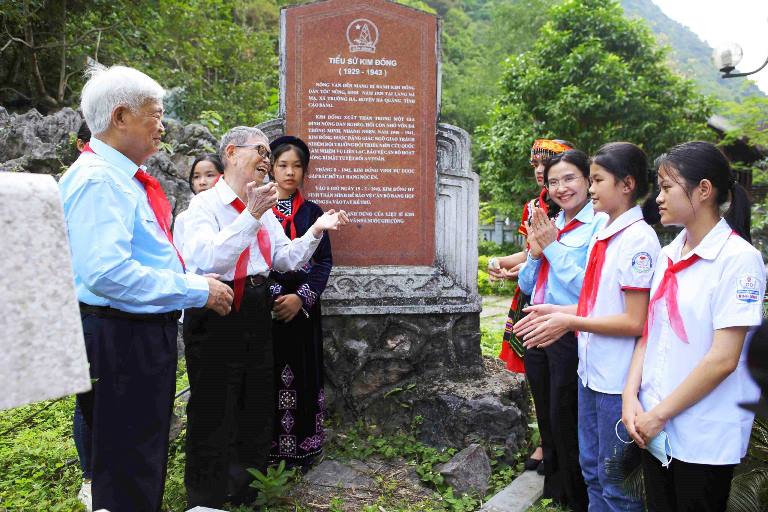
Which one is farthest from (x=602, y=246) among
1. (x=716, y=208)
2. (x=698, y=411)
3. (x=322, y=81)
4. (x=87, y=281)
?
(x=322, y=81)

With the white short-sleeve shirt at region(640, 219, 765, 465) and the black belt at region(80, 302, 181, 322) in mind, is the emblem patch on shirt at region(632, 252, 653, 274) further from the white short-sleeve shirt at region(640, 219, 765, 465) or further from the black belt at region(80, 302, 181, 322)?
the black belt at region(80, 302, 181, 322)

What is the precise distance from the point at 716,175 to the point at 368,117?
2390 mm

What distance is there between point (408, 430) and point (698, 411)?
2.24 m

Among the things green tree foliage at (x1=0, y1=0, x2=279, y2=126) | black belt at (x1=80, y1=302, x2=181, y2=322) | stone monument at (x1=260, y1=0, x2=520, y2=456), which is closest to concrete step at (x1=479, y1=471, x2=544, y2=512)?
stone monument at (x1=260, y1=0, x2=520, y2=456)

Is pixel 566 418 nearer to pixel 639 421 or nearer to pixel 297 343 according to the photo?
pixel 639 421

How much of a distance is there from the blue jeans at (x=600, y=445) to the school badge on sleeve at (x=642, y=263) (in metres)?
0.50

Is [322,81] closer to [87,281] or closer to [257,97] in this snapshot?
[87,281]

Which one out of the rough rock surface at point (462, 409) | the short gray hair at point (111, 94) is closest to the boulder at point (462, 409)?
the rough rock surface at point (462, 409)

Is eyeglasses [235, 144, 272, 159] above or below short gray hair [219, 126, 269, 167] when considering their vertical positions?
below

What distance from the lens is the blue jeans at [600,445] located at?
236 centimetres

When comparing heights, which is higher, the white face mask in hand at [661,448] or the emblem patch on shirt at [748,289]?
the emblem patch on shirt at [748,289]

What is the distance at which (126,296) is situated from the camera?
2.10 meters

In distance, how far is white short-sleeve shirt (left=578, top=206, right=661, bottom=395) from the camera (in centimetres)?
234

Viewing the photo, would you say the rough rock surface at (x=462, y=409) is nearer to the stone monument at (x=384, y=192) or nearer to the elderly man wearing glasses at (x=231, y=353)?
the stone monument at (x=384, y=192)
